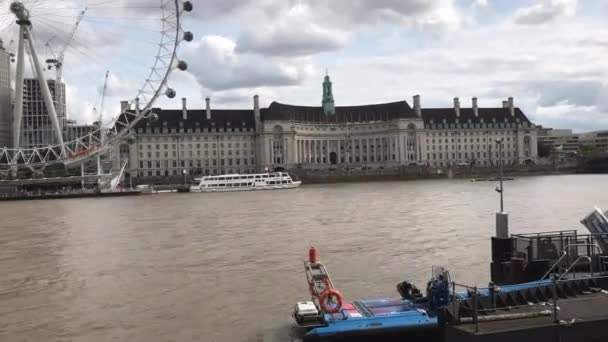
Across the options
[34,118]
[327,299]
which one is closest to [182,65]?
[327,299]

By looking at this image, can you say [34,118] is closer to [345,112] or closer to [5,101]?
[5,101]

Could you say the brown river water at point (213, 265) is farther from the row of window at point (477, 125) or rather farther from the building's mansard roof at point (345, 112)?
the row of window at point (477, 125)

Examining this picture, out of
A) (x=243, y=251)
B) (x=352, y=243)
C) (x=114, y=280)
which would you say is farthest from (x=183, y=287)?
(x=352, y=243)

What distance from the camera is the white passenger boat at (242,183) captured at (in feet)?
383

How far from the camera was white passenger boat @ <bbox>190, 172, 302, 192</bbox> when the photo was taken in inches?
4594

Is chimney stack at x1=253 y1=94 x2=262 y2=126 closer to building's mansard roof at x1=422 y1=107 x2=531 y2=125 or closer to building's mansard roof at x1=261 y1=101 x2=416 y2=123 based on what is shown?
building's mansard roof at x1=261 y1=101 x2=416 y2=123

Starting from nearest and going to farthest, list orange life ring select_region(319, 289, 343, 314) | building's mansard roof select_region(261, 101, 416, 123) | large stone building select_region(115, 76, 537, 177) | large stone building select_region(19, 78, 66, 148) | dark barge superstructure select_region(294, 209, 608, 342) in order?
dark barge superstructure select_region(294, 209, 608, 342), orange life ring select_region(319, 289, 343, 314), large stone building select_region(115, 76, 537, 177), building's mansard roof select_region(261, 101, 416, 123), large stone building select_region(19, 78, 66, 148)

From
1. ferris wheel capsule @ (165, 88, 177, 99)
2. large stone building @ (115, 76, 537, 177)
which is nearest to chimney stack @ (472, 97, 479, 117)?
large stone building @ (115, 76, 537, 177)

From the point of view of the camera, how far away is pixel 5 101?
158625mm

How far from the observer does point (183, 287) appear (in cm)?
2175

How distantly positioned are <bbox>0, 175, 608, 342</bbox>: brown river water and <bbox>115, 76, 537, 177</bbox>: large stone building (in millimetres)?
110634

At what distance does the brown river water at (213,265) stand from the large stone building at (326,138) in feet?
363

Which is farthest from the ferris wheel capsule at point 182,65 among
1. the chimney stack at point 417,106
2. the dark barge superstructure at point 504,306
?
the chimney stack at point 417,106

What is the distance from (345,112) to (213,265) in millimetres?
153948
